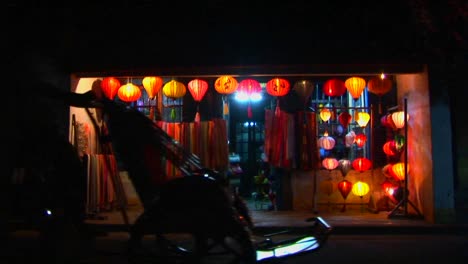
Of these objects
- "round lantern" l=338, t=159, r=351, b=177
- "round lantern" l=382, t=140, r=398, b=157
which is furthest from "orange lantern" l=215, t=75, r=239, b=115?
"round lantern" l=382, t=140, r=398, b=157

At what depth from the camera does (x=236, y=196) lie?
724 cm

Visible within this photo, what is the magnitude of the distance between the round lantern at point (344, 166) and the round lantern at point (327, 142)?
0.53 metres

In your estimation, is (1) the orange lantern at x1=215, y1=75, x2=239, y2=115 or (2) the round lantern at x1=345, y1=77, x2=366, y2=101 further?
(1) the orange lantern at x1=215, y1=75, x2=239, y2=115

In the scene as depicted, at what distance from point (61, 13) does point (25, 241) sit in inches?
254

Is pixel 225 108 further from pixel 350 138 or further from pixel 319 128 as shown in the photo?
pixel 350 138

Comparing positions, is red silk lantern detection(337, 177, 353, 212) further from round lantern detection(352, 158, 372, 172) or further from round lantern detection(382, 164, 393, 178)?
round lantern detection(382, 164, 393, 178)

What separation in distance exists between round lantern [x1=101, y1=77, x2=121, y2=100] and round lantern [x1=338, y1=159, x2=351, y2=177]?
6.96 metres

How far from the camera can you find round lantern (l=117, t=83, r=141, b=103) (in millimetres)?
13406

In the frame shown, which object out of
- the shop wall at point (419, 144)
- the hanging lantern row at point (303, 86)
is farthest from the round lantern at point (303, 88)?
the shop wall at point (419, 144)

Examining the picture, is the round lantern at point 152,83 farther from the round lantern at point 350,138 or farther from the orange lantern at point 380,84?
the orange lantern at point 380,84

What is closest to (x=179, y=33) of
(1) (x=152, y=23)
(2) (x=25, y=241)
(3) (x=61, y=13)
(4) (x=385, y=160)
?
(1) (x=152, y=23)

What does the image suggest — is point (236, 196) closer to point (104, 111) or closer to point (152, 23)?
point (104, 111)

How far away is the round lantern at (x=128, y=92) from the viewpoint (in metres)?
13.4

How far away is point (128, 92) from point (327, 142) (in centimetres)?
600
